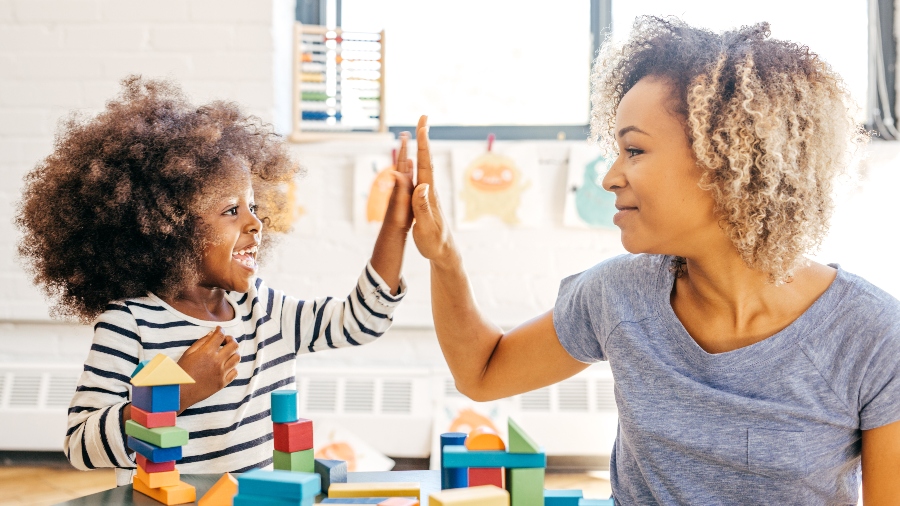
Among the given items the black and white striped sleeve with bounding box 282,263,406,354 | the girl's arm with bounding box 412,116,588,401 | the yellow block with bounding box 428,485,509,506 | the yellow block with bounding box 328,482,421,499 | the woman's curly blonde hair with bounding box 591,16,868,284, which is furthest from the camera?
the black and white striped sleeve with bounding box 282,263,406,354

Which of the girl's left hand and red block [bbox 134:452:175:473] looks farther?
the girl's left hand

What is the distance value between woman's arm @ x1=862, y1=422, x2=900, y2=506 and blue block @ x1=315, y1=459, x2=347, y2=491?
21.5 inches

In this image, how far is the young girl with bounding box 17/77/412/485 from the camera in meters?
1.11

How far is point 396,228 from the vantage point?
3.86 ft

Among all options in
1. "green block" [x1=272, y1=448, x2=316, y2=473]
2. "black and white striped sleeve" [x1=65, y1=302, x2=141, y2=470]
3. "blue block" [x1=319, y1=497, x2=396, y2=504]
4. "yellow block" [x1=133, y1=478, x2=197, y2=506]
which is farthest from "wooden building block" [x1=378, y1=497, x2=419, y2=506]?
"black and white striped sleeve" [x1=65, y1=302, x2=141, y2=470]

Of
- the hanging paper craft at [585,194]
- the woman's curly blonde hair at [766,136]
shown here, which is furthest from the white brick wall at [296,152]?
the woman's curly blonde hair at [766,136]

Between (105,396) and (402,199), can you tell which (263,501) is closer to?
(105,396)

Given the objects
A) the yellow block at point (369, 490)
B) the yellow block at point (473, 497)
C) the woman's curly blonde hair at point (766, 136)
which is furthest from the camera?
the woman's curly blonde hair at point (766, 136)

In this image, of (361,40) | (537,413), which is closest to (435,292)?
(537,413)

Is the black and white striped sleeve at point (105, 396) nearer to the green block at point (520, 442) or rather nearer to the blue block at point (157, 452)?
the blue block at point (157, 452)

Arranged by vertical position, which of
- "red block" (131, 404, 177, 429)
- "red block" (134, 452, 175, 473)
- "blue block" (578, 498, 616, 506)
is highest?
"red block" (131, 404, 177, 429)

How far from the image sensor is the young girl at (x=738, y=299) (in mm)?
818

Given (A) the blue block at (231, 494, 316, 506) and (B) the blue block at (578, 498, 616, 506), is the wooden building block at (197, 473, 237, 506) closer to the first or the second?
(A) the blue block at (231, 494, 316, 506)

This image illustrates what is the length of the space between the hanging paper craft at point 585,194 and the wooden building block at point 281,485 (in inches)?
71.9
